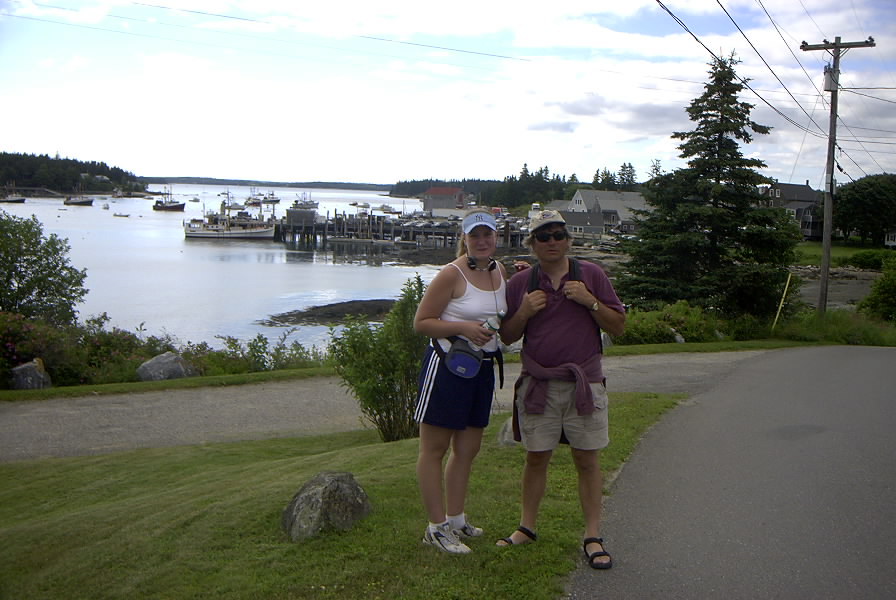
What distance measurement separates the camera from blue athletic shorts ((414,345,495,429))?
14.3 ft

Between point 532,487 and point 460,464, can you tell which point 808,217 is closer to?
point 532,487

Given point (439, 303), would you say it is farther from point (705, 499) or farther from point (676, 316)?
point (676, 316)

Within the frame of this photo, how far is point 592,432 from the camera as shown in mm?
4387

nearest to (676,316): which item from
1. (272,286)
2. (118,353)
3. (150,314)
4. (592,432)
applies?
(118,353)

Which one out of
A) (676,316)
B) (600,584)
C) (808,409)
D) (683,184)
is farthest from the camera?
(683,184)

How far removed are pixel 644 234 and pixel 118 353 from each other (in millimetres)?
17615

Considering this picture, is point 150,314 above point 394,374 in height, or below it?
below

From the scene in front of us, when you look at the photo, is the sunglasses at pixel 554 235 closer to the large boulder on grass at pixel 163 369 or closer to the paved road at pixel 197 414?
the paved road at pixel 197 414

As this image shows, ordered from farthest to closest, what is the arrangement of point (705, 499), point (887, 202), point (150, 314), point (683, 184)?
point (887, 202) → point (150, 314) → point (683, 184) → point (705, 499)

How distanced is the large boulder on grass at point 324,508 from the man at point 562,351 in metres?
1.25

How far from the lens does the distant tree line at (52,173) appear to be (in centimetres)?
Answer: 6356

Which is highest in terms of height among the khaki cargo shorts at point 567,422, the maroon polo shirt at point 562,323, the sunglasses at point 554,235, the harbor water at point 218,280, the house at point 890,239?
the house at point 890,239

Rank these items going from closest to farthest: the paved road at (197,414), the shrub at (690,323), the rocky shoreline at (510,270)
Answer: the paved road at (197,414), the shrub at (690,323), the rocky shoreline at (510,270)

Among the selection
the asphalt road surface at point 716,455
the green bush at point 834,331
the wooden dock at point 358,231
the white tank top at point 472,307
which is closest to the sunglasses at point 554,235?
the white tank top at point 472,307
